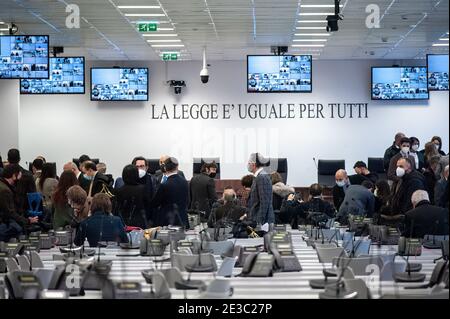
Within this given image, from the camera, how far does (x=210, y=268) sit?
307 inches

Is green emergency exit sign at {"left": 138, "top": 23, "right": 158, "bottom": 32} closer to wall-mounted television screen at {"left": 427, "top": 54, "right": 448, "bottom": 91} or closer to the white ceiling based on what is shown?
the white ceiling

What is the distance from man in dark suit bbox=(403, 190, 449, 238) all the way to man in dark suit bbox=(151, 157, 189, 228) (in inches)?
119

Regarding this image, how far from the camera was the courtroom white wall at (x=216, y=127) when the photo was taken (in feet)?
73.6

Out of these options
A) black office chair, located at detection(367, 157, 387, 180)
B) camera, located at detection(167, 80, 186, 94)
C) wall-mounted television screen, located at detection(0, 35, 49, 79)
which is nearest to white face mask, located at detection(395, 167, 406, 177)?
wall-mounted television screen, located at detection(0, 35, 49, 79)

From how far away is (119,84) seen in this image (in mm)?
20781

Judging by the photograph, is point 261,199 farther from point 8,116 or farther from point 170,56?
point 170,56

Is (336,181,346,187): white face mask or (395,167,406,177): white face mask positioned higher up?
(395,167,406,177): white face mask

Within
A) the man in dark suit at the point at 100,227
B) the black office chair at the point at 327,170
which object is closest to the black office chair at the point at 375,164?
the black office chair at the point at 327,170

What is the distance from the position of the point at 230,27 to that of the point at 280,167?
17.3 feet

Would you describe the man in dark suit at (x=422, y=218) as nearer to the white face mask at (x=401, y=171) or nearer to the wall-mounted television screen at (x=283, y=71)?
the white face mask at (x=401, y=171)

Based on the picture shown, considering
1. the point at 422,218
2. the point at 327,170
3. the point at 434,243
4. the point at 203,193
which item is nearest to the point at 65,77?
the point at 203,193

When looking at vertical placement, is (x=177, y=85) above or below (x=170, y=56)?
below

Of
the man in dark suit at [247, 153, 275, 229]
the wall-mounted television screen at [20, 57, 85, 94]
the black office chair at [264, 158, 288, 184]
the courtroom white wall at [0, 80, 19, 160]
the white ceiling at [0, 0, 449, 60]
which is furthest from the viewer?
the black office chair at [264, 158, 288, 184]

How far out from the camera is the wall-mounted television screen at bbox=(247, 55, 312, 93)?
18031mm
